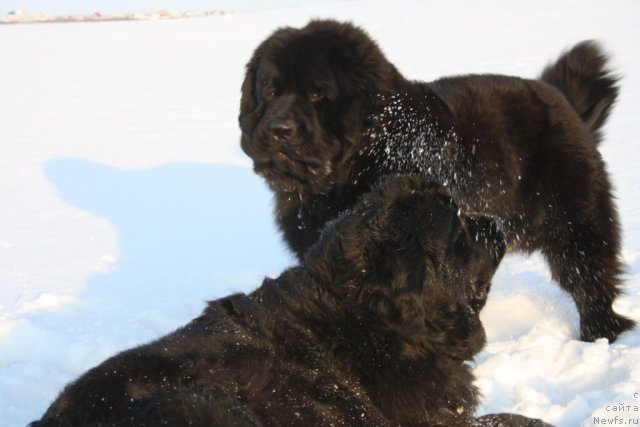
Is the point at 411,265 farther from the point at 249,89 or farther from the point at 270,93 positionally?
the point at 249,89

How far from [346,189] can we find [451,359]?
1.46 meters

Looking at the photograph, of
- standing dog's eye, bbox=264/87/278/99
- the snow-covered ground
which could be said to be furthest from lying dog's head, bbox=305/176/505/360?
standing dog's eye, bbox=264/87/278/99

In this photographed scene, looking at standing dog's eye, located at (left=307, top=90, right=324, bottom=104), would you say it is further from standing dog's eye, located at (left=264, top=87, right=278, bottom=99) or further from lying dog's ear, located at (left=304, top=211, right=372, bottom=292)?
lying dog's ear, located at (left=304, top=211, right=372, bottom=292)

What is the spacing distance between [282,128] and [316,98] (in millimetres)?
319

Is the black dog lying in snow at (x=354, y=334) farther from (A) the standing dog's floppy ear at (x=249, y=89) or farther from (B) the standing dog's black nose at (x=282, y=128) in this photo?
(A) the standing dog's floppy ear at (x=249, y=89)

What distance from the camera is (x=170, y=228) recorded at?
7.09 m

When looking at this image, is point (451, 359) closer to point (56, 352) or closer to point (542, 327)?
point (542, 327)

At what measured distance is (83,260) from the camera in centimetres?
616

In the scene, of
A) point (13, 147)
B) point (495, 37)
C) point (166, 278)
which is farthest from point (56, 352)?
point (495, 37)

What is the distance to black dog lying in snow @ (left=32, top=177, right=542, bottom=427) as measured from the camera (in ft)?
7.79

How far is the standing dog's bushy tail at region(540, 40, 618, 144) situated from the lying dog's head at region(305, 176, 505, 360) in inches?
103

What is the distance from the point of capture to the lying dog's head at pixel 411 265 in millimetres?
2555

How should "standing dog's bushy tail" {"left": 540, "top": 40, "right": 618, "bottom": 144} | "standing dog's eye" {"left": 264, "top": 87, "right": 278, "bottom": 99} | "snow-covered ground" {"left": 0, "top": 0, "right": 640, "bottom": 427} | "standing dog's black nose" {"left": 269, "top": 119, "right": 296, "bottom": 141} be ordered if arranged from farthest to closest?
"standing dog's bushy tail" {"left": 540, "top": 40, "right": 618, "bottom": 144} → "standing dog's eye" {"left": 264, "top": 87, "right": 278, "bottom": 99} → "standing dog's black nose" {"left": 269, "top": 119, "right": 296, "bottom": 141} → "snow-covered ground" {"left": 0, "top": 0, "right": 640, "bottom": 427}

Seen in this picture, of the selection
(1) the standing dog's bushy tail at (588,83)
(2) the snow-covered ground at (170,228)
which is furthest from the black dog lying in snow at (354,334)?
(1) the standing dog's bushy tail at (588,83)
